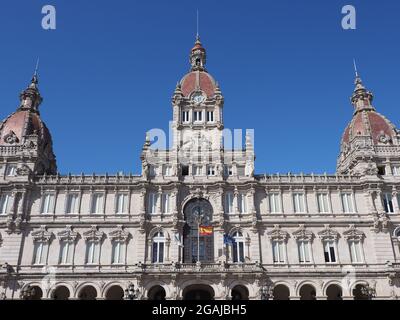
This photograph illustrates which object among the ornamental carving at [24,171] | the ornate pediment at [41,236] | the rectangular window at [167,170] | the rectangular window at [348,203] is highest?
the rectangular window at [167,170]

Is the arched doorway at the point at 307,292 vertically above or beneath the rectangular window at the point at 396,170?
beneath

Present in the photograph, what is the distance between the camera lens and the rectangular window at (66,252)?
4928 centimetres

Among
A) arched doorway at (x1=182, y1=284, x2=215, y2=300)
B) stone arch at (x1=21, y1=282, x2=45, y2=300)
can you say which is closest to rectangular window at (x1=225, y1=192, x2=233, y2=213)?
arched doorway at (x1=182, y1=284, x2=215, y2=300)

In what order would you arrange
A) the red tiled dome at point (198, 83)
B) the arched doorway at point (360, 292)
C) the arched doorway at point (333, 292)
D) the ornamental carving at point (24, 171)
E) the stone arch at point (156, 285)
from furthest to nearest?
the red tiled dome at point (198, 83)
the ornamental carving at point (24, 171)
the arched doorway at point (333, 292)
the arched doorway at point (360, 292)
the stone arch at point (156, 285)

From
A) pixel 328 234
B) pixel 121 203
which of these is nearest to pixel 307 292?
pixel 328 234

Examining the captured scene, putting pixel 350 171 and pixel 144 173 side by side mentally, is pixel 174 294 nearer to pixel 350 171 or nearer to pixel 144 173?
pixel 144 173

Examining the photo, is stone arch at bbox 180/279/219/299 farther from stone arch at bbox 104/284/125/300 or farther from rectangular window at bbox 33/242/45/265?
rectangular window at bbox 33/242/45/265

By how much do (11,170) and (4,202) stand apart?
4.73 metres

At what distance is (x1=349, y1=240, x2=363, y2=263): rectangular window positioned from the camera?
49.4m

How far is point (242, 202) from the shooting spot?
173ft

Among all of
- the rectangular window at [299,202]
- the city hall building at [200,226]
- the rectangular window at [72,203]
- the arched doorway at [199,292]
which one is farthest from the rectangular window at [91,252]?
the rectangular window at [299,202]

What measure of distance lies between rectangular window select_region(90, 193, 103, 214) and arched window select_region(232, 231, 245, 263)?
1744cm

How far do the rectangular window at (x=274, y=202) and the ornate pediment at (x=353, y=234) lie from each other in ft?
28.0

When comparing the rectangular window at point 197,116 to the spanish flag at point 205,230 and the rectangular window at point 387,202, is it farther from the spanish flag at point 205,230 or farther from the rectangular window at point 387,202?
the rectangular window at point 387,202
